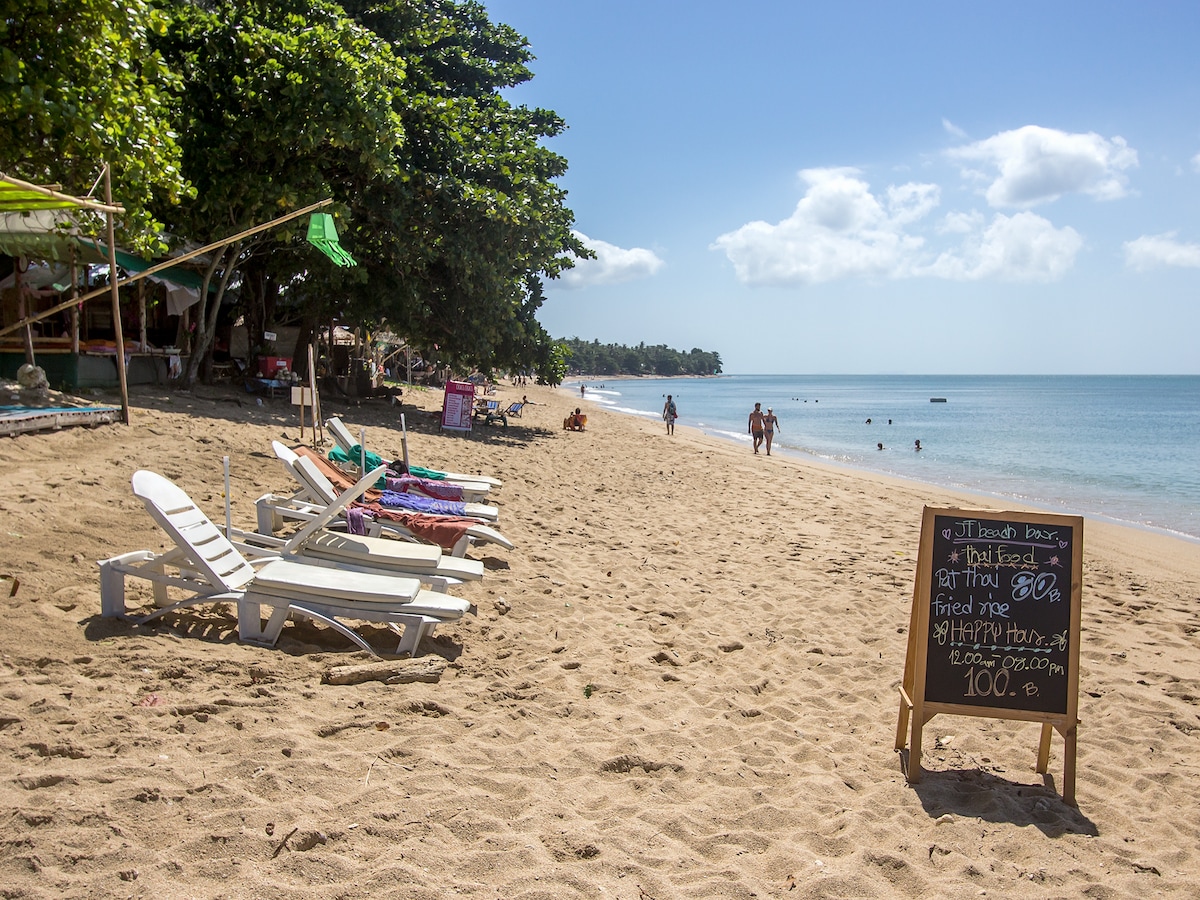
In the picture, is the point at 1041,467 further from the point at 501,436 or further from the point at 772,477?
the point at 501,436

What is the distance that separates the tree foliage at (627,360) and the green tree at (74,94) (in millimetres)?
134055

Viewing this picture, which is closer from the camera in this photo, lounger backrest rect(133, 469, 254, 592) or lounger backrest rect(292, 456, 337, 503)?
lounger backrest rect(133, 469, 254, 592)

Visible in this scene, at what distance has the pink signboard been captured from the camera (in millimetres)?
16625

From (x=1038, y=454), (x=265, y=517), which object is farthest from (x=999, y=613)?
(x=1038, y=454)

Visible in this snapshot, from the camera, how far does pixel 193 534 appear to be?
14.4ft

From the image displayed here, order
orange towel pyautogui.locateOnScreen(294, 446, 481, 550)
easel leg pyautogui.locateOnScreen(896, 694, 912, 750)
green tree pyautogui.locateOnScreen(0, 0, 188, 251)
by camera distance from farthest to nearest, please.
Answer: green tree pyautogui.locateOnScreen(0, 0, 188, 251) < orange towel pyautogui.locateOnScreen(294, 446, 481, 550) < easel leg pyautogui.locateOnScreen(896, 694, 912, 750)

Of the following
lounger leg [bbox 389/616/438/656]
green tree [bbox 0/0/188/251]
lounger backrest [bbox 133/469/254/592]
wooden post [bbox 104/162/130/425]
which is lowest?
lounger leg [bbox 389/616/438/656]

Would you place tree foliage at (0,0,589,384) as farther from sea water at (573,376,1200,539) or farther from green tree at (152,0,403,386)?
sea water at (573,376,1200,539)

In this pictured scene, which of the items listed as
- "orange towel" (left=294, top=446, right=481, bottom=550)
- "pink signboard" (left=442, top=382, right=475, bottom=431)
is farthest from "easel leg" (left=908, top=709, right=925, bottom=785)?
"pink signboard" (left=442, top=382, right=475, bottom=431)

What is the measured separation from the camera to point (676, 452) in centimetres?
1828

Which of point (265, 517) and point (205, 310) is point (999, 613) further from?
point (205, 310)

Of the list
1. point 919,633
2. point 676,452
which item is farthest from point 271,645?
point 676,452

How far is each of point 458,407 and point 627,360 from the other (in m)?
147

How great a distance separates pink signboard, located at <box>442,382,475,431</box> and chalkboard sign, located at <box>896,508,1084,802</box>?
1366 cm
